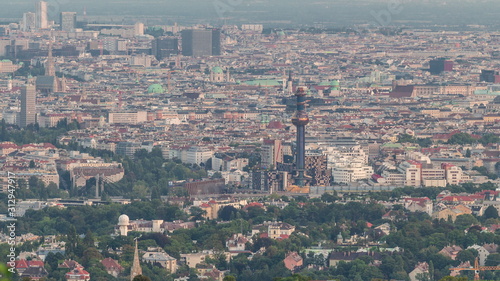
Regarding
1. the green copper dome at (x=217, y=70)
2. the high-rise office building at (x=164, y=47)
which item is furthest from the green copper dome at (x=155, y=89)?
A: the high-rise office building at (x=164, y=47)

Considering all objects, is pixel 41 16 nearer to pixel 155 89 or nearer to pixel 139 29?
pixel 139 29

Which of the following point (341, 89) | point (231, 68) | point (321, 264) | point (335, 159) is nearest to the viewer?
point (321, 264)

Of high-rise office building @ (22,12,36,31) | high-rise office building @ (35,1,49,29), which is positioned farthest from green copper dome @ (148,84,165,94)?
high-rise office building @ (35,1,49,29)

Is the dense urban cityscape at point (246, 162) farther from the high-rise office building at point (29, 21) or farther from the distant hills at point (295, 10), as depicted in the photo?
the distant hills at point (295, 10)

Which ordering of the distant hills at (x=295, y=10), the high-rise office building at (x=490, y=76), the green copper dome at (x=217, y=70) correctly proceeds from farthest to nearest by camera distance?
the distant hills at (x=295, y=10)
the green copper dome at (x=217, y=70)
the high-rise office building at (x=490, y=76)

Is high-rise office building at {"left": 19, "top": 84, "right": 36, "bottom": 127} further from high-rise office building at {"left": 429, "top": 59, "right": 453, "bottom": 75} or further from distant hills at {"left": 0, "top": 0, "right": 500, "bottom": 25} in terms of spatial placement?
distant hills at {"left": 0, "top": 0, "right": 500, "bottom": 25}

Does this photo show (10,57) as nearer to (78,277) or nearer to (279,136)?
(279,136)

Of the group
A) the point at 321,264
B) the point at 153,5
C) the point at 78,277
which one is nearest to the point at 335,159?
the point at 321,264
